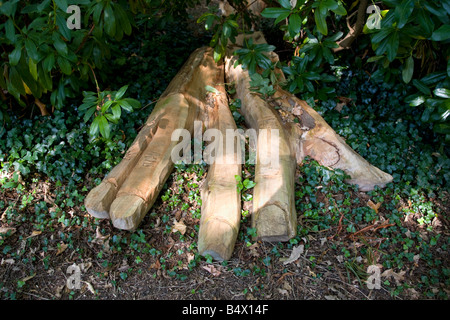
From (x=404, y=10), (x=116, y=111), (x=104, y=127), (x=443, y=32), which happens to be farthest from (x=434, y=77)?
(x=104, y=127)

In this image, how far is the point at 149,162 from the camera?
278 cm

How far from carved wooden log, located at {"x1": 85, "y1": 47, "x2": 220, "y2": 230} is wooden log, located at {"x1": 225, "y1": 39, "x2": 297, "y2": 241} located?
56 centimetres

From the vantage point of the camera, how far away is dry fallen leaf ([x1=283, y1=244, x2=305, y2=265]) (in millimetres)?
2465

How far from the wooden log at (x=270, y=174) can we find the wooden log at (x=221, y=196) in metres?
0.16

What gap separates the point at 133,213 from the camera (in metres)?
2.42

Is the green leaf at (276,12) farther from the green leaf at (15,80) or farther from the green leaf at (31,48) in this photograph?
the green leaf at (15,80)

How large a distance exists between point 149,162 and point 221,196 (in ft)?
2.04

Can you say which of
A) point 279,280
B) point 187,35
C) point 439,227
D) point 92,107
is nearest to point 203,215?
point 279,280

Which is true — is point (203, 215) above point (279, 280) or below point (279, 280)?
above

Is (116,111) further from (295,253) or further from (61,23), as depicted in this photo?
(295,253)

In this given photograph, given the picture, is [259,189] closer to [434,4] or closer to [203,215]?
[203,215]

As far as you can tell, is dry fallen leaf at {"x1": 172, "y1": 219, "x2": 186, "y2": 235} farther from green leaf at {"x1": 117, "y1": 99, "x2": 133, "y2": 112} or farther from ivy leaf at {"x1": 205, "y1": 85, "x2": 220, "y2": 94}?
ivy leaf at {"x1": 205, "y1": 85, "x2": 220, "y2": 94}

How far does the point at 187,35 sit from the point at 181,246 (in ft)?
9.84

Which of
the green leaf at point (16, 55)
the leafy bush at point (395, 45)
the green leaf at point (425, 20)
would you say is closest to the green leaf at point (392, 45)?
the leafy bush at point (395, 45)
